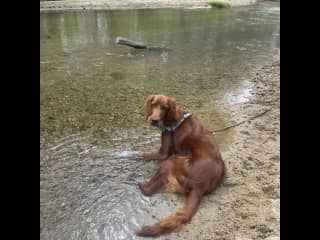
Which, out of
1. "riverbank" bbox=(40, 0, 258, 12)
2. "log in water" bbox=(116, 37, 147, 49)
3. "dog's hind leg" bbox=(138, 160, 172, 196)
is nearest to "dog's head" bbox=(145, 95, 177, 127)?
"dog's hind leg" bbox=(138, 160, 172, 196)

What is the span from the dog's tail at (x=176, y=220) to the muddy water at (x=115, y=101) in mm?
258

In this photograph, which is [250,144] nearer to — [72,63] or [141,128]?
[141,128]

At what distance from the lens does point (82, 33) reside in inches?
646

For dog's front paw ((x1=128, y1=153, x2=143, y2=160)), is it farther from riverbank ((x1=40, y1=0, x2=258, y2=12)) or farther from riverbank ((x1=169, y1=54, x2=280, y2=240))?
riverbank ((x1=40, y1=0, x2=258, y2=12))

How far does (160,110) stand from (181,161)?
767 mm

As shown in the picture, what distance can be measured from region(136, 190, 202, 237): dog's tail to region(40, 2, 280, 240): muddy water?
26 cm

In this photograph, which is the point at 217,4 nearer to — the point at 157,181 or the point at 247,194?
the point at 247,194

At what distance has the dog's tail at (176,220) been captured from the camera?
3523 millimetres

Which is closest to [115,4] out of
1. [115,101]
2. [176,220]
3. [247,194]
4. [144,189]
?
[115,101]

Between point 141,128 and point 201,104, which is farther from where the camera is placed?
point 201,104

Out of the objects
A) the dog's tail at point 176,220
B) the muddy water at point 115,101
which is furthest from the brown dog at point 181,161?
the muddy water at point 115,101

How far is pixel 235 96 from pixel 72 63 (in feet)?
17.5

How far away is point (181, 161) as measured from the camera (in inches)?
164
